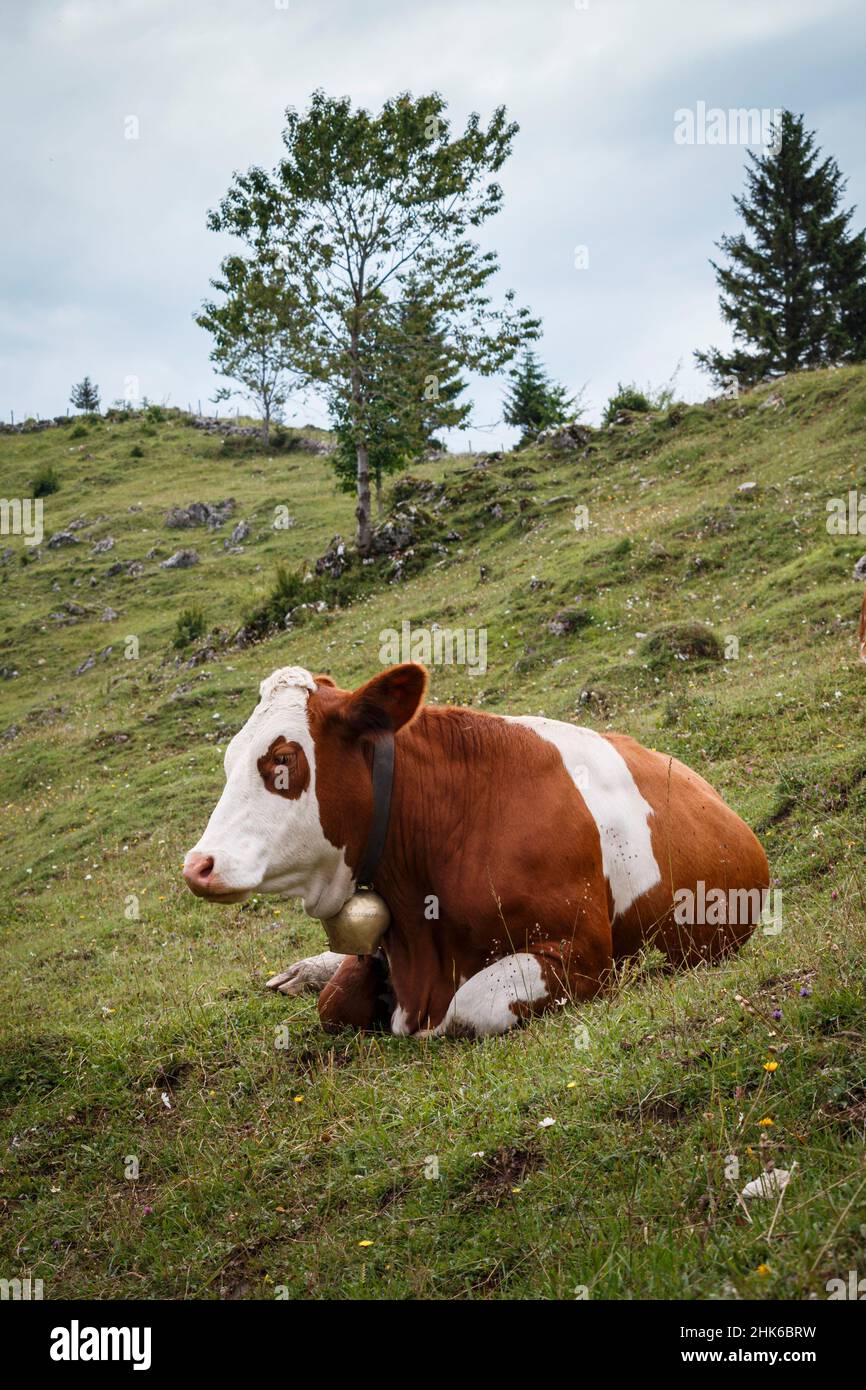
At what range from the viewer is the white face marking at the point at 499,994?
5.12 metres

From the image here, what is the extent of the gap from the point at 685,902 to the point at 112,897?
857cm

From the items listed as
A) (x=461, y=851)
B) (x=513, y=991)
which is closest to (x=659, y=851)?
(x=461, y=851)

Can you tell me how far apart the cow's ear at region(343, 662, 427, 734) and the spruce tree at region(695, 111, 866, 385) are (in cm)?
3885

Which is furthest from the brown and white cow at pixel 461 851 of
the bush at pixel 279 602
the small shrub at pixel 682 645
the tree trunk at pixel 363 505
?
the tree trunk at pixel 363 505

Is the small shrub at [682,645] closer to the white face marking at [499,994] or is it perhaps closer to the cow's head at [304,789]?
the cow's head at [304,789]

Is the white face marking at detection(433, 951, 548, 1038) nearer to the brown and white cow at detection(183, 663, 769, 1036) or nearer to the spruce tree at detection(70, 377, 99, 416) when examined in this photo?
the brown and white cow at detection(183, 663, 769, 1036)

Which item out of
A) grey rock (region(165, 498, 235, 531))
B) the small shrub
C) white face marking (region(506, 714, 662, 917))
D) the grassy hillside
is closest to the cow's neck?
white face marking (region(506, 714, 662, 917))

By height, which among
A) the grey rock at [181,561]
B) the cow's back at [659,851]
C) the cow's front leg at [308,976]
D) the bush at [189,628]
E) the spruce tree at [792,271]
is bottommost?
the cow's front leg at [308,976]

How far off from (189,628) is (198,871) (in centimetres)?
2444

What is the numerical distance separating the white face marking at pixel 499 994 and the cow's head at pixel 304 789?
833mm

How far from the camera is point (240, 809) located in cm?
512
